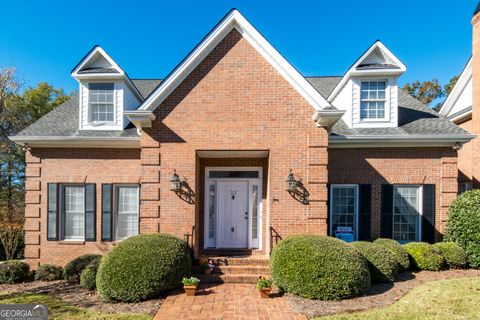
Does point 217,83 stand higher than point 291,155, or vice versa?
point 217,83

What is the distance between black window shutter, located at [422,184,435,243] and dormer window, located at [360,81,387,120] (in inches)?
122

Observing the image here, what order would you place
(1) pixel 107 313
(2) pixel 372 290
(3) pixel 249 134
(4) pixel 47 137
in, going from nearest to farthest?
(1) pixel 107 313, (2) pixel 372 290, (3) pixel 249 134, (4) pixel 47 137

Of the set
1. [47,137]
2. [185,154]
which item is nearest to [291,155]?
[185,154]

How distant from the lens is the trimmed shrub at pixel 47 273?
8766 millimetres

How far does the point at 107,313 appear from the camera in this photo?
587 cm

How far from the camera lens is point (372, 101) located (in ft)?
33.2

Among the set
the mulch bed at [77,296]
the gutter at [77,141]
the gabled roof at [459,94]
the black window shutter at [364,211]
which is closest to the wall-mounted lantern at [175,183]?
the gutter at [77,141]

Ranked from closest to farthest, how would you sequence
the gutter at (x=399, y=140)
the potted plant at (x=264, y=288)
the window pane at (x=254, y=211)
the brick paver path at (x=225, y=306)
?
the brick paver path at (x=225, y=306) → the potted plant at (x=264, y=288) → the gutter at (x=399, y=140) → the window pane at (x=254, y=211)

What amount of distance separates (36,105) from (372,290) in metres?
24.8

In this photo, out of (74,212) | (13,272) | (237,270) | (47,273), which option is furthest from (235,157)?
(13,272)

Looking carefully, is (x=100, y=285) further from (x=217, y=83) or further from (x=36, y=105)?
(x=36, y=105)

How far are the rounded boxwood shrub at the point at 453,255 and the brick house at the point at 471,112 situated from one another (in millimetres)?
4274

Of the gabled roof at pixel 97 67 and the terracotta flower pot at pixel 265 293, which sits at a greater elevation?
the gabled roof at pixel 97 67

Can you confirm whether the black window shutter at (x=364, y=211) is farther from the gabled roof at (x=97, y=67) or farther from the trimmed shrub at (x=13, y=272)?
the trimmed shrub at (x=13, y=272)
